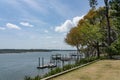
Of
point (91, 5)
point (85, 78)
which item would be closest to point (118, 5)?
point (91, 5)

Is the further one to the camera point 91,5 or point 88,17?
point 88,17

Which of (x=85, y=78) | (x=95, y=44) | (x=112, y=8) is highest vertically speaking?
(x=112, y=8)

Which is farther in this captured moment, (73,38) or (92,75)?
(73,38)

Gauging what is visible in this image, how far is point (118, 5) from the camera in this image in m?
39.8

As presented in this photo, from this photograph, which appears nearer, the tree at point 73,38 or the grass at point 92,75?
the grass at point 92,75

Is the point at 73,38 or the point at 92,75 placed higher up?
the point at 73,38

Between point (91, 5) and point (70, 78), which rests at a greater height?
point (91, 5)

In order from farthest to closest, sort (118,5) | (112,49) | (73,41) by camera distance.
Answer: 1. (73,41)
2. (112,49)
3. (118,5)

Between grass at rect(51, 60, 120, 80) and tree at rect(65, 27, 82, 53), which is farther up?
tree at rect(65, 27, 82, 53)

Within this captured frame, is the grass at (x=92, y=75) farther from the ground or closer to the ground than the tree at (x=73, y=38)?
closer to the ground

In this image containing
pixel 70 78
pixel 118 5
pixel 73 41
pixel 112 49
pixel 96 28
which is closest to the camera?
pixel 70 78

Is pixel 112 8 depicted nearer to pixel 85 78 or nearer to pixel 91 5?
pixel 91 5

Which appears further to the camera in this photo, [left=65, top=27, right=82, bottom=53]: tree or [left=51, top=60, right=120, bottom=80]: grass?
[left=65, top=27, right=82, bottom=53]: tree

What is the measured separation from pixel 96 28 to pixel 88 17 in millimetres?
8110
